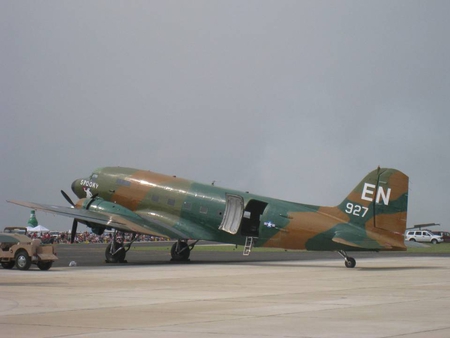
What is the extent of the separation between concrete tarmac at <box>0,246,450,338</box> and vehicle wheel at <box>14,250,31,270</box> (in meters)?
0.62

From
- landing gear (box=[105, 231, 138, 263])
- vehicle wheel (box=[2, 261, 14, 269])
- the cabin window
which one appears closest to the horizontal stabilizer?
landing gear (box=[105, 231, 138, 263])

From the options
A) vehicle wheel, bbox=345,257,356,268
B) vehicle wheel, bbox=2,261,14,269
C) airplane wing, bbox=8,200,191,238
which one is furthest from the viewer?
airplane wing, bbox=8,200,191,238

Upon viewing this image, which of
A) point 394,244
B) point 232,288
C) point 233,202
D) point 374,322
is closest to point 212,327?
point 374,322

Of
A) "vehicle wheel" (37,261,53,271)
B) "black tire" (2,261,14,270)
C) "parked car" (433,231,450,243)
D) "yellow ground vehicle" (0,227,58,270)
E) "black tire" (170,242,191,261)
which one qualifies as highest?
"parked car" (433,231,450,243)

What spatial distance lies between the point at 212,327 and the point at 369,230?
2167 centimetres

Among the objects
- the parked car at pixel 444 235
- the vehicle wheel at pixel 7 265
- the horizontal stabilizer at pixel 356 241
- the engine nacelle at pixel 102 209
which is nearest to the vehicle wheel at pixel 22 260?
the vehicle wheel at pixel 7 265

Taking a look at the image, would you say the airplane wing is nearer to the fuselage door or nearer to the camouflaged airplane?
the camouflaged airplane

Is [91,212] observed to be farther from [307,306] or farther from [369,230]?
[307,306]

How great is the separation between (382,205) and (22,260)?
15.7m

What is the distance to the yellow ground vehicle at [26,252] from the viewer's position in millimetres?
32031

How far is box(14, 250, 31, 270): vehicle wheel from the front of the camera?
105ft

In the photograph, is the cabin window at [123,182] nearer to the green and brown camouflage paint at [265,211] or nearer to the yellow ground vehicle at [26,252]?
the green and brown camouflage paint at [265,211]

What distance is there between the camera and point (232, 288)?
24344mm

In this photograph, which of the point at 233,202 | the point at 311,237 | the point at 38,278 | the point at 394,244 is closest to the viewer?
the point at 38,278
